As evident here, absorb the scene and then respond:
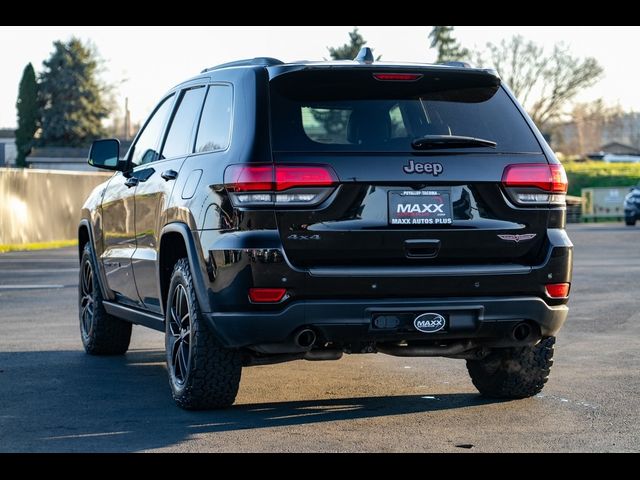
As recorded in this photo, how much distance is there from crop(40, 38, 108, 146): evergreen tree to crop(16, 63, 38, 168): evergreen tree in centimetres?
82

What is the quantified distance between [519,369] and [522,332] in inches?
25.2

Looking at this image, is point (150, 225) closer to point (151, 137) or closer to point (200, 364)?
point (151, 137)

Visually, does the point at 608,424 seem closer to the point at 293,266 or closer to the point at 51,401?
the point at 293,266

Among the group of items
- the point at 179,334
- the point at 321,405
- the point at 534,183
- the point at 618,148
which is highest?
the point at 534,183

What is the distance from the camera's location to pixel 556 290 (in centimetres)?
724

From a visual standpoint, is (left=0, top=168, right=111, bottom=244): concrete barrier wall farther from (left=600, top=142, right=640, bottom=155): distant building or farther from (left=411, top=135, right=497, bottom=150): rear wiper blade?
(left=600, top=142, right=640, bottom=155): distant building

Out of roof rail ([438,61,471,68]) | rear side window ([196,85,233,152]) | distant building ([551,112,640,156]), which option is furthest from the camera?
distant building ([551,112,640,156])

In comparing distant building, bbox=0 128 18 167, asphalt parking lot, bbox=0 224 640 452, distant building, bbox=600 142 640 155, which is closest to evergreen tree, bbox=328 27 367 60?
distant building, bbox=0 128 18 167

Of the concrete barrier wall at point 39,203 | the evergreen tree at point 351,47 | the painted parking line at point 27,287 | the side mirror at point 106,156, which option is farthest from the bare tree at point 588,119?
the side mirror at point 106,156

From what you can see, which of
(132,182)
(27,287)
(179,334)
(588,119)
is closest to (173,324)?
(179,334)

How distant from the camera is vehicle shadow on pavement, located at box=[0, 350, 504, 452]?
21.9 feet
